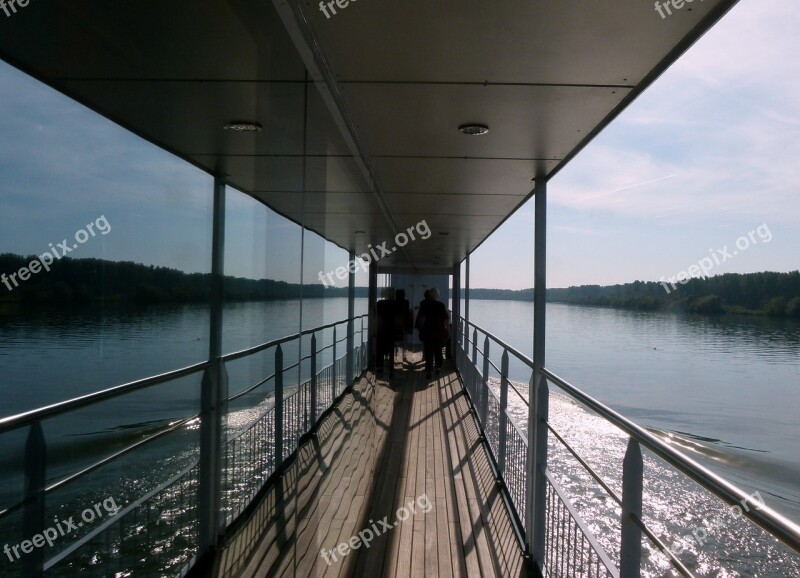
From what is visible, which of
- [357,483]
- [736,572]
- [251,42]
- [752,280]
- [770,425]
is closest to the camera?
[251,42]

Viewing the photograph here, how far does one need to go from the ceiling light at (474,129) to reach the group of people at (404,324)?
10.5ft

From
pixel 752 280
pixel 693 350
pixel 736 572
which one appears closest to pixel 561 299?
pixel 752 280

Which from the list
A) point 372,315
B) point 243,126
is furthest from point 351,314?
point 243,126

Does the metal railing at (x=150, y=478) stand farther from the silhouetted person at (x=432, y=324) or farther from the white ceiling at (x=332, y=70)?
the silhouetted person at (x=432, y=324)

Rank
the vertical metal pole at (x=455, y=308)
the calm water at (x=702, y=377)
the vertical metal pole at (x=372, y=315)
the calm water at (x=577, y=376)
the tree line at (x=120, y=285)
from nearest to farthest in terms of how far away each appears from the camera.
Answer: the tree line at (x=120, y=285), the calm water at (x=577, y=376), the vertical metal pole at (x=372, y=315), the vertical metal pole at (x=455, y=308), the calm water at (x=702, y=377)

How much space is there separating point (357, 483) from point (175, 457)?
1.64 metres

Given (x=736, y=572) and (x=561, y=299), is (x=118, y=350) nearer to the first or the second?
(x=736, y=572)

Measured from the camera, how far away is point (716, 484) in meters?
0.93

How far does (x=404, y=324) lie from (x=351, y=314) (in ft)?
11.2

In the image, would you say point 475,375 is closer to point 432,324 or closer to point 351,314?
point 351,314

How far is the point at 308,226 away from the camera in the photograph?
202 cm

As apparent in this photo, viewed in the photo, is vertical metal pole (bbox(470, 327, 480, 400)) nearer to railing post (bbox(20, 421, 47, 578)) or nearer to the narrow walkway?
the narrow walkway

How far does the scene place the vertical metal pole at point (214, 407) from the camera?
1434 mm

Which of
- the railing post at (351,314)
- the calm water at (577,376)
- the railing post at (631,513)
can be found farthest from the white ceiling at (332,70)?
the railing post at (351,314)
